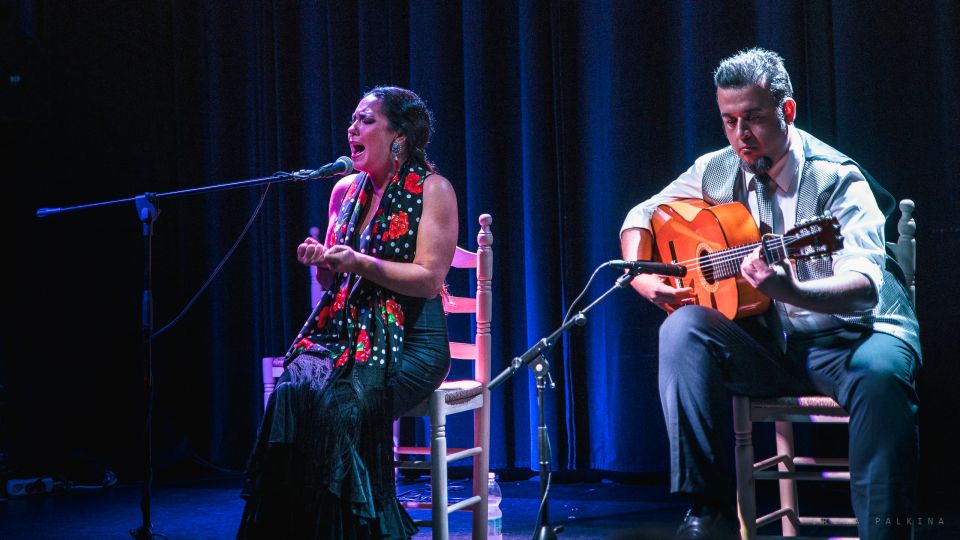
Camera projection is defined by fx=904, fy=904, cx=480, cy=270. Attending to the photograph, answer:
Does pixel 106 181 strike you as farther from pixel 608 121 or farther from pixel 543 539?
pixel 543 539

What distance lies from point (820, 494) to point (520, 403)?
1.34 m

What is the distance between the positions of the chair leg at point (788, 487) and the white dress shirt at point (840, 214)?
52cm

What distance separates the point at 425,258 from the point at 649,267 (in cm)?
70

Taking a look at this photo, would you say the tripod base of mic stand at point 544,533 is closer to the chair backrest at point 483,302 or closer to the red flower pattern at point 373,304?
the red flower pattern at point 373,304

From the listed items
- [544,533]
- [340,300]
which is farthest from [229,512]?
[544,533]

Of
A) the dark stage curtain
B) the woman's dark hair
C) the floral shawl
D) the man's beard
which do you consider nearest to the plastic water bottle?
the dark stage curtain

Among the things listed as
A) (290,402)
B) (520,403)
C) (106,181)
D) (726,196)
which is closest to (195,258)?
(106,181)

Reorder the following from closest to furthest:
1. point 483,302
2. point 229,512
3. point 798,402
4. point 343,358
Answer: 1. point 798,402
2. point 343,358
3. point 483,302
4. point 229,512

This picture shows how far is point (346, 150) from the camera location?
461 centimetres

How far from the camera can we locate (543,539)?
2273 millimetres

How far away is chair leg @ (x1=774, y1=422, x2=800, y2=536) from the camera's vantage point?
8.96ft

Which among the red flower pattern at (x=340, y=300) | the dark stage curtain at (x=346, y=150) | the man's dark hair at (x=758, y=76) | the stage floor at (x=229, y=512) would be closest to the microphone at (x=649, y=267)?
the man's dark hair at (x=758, y=76)

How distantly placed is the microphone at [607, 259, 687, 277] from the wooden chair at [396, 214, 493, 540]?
0.70 metres

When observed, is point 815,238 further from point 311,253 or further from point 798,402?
point 311,253
